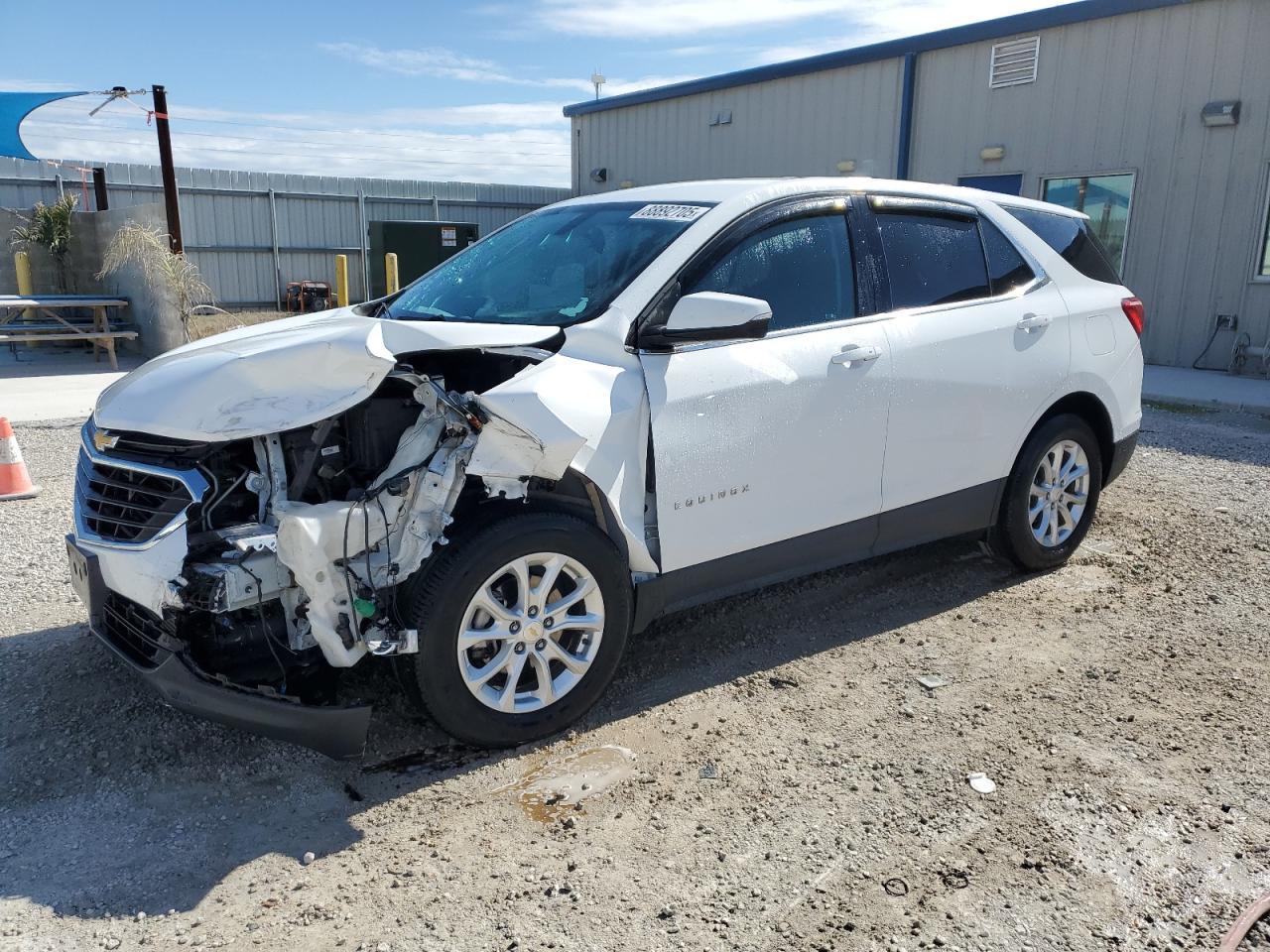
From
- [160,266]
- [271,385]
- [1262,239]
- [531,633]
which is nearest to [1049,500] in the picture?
[531,633]

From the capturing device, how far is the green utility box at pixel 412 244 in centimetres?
2041

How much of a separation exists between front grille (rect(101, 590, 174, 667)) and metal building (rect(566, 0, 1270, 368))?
1296 cm

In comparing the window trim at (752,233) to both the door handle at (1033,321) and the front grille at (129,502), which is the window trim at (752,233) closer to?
the door handle at (1033,321)

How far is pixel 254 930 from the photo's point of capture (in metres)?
2.50

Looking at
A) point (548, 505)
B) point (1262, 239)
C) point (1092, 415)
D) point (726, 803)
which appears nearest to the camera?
point (726, 803)

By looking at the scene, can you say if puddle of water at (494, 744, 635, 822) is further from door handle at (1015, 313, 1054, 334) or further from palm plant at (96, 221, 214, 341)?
palm plant at (96, 221, 214, 341)

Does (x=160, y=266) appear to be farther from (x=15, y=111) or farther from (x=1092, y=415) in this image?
(x=1092, y=415)

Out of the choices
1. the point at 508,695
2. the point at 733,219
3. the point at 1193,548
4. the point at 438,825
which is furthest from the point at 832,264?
the point at 1193,548

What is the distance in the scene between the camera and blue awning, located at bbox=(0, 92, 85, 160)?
12.7 metres

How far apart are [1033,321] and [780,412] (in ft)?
5.55

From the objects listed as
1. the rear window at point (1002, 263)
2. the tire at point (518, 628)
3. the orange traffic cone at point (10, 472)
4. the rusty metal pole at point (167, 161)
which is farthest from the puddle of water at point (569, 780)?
the rusty metal pole at point (167, 161)

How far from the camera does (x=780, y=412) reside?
367cm

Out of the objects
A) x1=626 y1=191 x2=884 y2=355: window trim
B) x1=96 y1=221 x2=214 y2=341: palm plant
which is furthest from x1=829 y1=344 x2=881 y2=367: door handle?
x1=96 y1=221 x2=214 y2=341: palm plant

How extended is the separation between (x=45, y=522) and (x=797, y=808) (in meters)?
4.86
